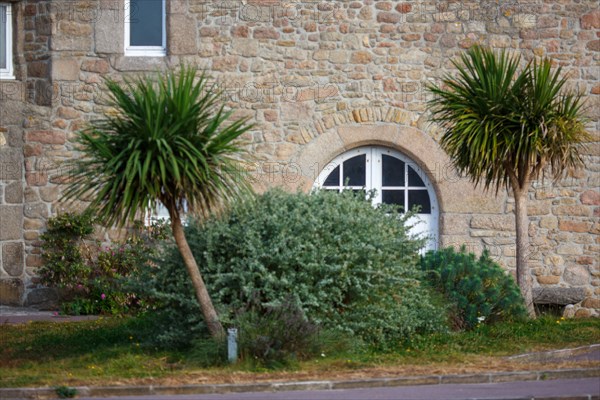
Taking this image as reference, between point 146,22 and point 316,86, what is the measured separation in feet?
8.55

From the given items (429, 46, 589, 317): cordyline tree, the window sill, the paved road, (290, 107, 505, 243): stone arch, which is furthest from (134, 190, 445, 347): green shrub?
the window sill

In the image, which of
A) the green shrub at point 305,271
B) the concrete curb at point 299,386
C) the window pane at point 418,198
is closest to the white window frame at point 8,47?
the green shrub at point 305,271

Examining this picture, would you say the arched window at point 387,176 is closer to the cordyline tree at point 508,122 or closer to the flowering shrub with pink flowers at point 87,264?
the cordyline tree at point 508,122

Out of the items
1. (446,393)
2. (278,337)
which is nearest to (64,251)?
(278,337)

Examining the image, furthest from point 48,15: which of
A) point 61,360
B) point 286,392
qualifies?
point 286,392

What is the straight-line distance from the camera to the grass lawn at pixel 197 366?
28.3 ft

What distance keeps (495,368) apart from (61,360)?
410 cm

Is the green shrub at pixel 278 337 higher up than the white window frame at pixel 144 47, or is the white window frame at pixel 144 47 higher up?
the white window frame at pixel 144 47

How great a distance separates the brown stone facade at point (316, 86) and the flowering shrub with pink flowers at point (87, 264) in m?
0.32

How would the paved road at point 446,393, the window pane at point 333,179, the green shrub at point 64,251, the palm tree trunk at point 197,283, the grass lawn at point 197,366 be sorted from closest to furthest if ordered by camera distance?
the paved road at point 446,393 < the grass lawn at point 197,366 < the palm tree trunk at point 197,283 < the green shrub at point 64,251 < the window pane at point 333,179

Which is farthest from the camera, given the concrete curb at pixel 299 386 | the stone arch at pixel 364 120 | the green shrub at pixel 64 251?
the stone arch at pixel 364 120

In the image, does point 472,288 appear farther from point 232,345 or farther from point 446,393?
point 232,345

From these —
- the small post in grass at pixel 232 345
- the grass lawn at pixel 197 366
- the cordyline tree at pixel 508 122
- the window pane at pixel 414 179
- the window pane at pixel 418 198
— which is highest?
the cordyline tree at pixel 508 122

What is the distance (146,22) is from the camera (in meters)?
14.2
